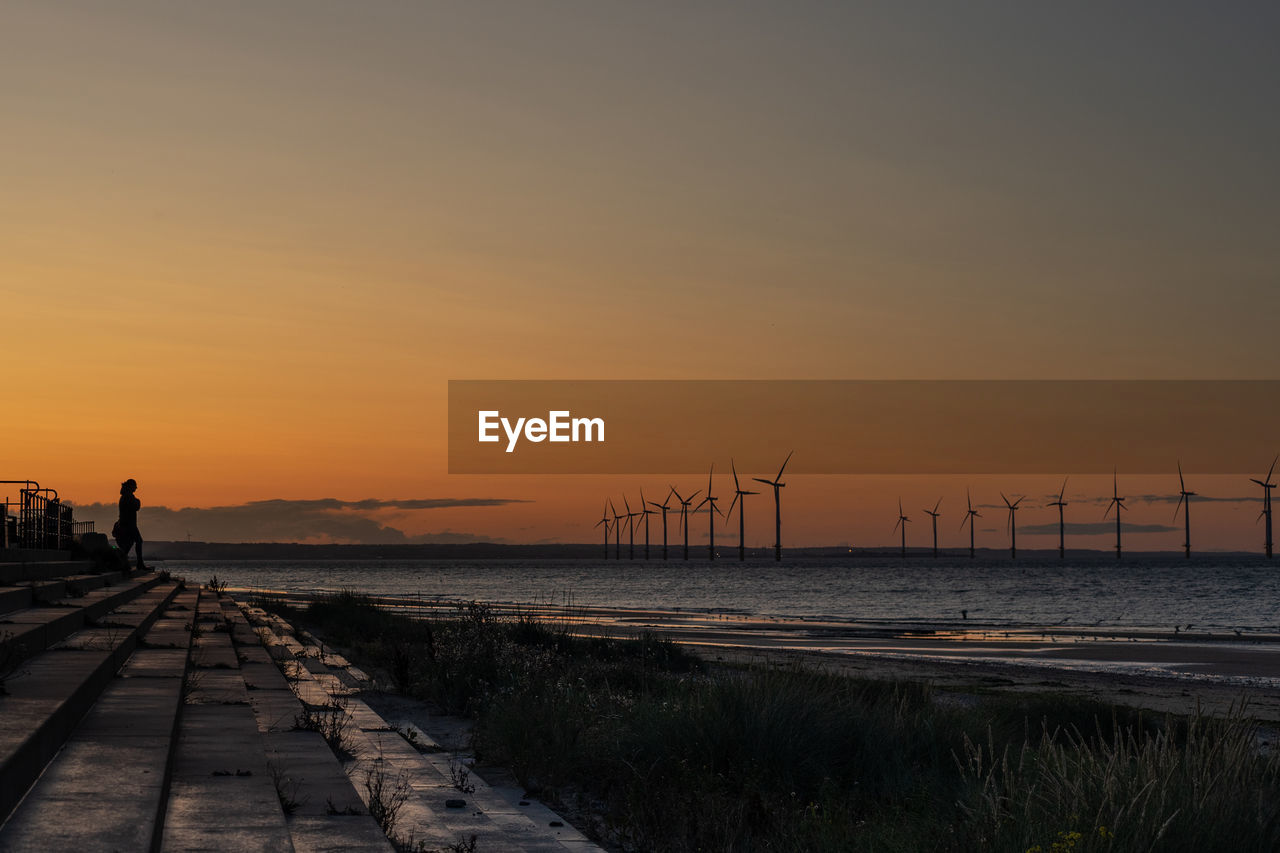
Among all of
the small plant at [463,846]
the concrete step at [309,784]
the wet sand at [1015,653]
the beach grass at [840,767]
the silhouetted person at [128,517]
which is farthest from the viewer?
the silhouetted person at [128,517]

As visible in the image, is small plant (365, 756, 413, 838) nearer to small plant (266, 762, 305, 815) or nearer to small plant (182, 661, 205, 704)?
small plant (266, 762, 305, 815)

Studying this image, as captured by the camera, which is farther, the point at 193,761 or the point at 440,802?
the point at 440,802

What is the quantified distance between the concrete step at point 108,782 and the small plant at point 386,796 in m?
1.45

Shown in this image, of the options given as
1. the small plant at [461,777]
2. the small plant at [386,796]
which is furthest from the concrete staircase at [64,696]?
the small plant at [461,777]

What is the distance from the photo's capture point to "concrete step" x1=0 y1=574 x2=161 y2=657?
35.9 ft

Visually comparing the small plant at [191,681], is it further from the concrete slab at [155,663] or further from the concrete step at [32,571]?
the concrete step at [32,571]

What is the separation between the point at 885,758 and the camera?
11188 millimetres

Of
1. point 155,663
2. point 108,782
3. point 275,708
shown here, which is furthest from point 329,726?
point 108,782

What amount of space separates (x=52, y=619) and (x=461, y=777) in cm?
532

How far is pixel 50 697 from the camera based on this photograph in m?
8.30

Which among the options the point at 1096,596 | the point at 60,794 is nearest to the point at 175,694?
the point at 60,794

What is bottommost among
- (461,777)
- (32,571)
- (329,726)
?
(461,777)

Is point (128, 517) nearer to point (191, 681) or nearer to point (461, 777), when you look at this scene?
point (191, 681)

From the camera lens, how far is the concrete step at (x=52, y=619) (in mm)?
10953
